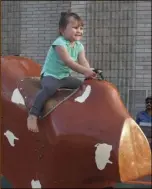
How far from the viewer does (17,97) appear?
380cm

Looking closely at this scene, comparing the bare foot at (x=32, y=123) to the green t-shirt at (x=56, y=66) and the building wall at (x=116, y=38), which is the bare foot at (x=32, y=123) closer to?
the green t-shirt at (x=56, y=66)

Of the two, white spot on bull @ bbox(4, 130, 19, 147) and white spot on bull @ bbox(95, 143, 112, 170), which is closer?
white spot on bull @ bbox(95, 143, 112, 170)

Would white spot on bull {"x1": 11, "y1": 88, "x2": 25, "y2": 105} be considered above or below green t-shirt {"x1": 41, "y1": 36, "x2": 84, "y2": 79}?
below

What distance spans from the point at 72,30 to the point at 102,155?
3.05ft

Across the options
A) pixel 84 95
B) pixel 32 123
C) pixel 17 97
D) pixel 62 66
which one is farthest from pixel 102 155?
pixel 17 97

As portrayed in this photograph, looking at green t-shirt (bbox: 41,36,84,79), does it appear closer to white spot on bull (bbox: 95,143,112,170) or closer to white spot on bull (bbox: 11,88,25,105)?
white spot on bull (bbox: 11,88,25,105)

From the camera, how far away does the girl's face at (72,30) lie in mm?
3510

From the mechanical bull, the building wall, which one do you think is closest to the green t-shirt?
the mechanical bull

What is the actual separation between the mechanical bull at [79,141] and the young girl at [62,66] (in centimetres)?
6

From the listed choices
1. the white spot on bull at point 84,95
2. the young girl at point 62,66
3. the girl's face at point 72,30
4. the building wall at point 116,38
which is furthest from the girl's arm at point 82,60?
the building wall at point 116,38

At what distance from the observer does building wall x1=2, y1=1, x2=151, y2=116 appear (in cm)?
759

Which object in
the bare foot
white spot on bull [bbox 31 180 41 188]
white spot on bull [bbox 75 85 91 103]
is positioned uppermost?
white spot on bull [bbox 75 85 91 103]

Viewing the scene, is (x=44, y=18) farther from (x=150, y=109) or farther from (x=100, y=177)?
(x=100, y=177)

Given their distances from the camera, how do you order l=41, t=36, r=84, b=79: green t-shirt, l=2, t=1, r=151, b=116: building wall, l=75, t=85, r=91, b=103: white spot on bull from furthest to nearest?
l=2, t=1, r=151, b=116: building wall → l=41, t=36, r=84, b=79: green t-shirt → l=75, t=85, r=91, b=103: white spot on bull
